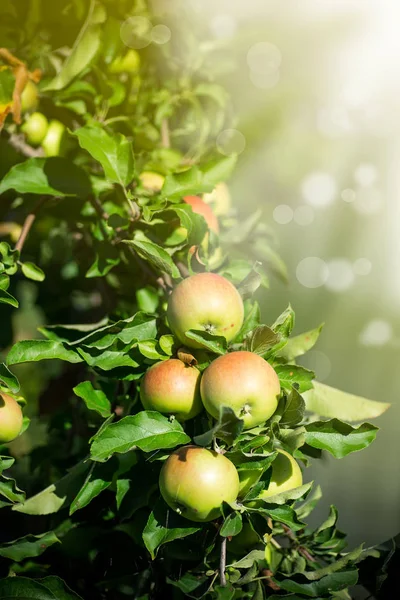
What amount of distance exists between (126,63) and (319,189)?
32.8 inches

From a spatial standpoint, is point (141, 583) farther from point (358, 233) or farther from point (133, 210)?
point (358, 233)

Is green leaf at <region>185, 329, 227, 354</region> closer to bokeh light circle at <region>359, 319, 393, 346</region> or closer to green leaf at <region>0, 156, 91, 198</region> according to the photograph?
green leaf at <region>0, 156, 91, 198</region>

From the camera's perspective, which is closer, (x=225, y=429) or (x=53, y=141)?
(x=225, y=429)

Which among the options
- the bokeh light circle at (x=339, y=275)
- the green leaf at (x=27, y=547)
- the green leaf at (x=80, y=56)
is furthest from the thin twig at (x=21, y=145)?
the bokeh light circle at (x=339, y=275)

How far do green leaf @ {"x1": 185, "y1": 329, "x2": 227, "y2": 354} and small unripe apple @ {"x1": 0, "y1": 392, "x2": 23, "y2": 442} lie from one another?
0.90 feet

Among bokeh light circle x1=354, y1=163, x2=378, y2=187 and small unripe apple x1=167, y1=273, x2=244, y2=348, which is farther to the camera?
bokeh light circle x1=354, y1=163, x2=378, y2=187

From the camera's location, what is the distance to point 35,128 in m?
1.09

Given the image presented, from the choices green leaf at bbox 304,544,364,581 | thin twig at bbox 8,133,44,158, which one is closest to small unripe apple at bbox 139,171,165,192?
thin twig at bbox 8,133,44,158

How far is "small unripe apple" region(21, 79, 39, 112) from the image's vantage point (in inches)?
42.5

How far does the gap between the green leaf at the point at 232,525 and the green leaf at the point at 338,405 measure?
0.77ft

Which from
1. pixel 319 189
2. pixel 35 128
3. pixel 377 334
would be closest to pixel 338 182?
pixel 319 189

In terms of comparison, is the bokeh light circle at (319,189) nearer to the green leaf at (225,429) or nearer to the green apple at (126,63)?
the green apple at (126,63)

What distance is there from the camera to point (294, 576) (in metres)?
0.80

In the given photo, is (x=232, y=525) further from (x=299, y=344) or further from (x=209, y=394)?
(x=299, y=344)
